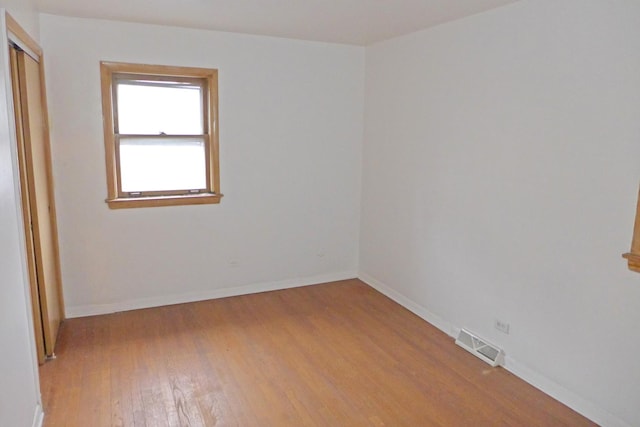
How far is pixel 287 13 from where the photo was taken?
3.26m

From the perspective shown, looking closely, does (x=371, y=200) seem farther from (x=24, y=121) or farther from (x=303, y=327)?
(x=24, y=121)

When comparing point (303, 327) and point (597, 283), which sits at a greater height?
point (597, 283)

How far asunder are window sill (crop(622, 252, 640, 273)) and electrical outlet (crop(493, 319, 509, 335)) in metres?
1.01

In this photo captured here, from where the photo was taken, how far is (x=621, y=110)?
2.31 meters

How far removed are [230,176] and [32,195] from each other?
5.45 feet

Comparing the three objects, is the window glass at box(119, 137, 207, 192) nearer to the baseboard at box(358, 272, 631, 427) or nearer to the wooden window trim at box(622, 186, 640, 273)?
the baseboard at box(358, 272, 631, 427)

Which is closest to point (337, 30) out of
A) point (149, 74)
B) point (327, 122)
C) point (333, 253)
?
point (327, 122)

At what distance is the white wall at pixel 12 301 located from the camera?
1.87m

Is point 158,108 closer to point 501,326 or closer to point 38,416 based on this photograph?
point 38,416

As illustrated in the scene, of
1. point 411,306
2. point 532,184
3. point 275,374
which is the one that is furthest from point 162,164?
point 532,184

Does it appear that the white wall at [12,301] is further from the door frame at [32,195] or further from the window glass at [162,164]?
the window glass at [162,164]

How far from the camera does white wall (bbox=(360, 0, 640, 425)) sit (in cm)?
237

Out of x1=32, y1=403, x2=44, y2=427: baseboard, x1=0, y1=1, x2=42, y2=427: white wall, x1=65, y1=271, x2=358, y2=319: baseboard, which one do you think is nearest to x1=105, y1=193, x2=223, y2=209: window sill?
x1=65, y1=271, x2=358, y2=319: baseboard

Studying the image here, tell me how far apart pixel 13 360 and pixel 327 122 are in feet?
10.9
